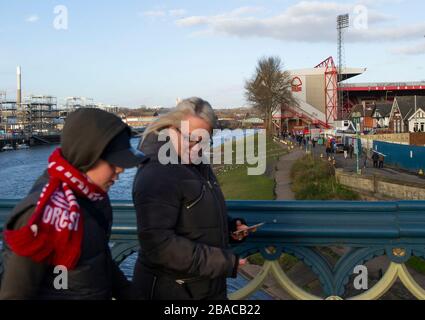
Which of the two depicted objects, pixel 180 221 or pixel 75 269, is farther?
pixel 180 221

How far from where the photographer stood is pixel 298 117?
8725 centimetres

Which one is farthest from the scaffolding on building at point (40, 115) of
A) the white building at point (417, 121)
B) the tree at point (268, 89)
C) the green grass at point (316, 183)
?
the green grass at point (316, 183)

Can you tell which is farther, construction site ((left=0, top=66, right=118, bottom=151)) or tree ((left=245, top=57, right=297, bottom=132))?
construction site ((left=0, top=66, right=118, bottom=151))

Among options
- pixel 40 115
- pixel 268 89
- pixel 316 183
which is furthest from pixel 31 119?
pixel 316 183

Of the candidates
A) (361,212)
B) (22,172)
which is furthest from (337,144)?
(361,212)

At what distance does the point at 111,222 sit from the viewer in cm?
257

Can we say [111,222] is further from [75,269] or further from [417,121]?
[417,121]

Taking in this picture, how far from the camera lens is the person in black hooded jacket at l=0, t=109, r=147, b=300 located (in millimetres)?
2068

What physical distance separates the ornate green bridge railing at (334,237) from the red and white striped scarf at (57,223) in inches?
56.2

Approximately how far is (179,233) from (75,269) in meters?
0.67

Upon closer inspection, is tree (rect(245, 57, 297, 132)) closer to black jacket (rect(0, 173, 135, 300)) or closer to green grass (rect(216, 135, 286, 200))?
green grass (rect(216, 135, 286, 200))

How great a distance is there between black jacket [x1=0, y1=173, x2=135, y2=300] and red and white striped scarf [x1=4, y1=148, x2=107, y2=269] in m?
0.04

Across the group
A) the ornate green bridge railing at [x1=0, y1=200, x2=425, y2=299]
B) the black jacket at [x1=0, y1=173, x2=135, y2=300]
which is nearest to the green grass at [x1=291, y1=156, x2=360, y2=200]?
the ornate green bridge railing at [x1=0, y1=200, x2=425, y2=299]
